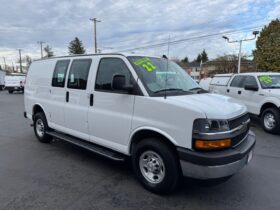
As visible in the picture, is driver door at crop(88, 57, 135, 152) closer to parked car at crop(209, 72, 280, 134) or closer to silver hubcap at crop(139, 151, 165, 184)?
silver hubcap at crop(139, 151, 165, 184)

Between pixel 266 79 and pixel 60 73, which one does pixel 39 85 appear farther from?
pixel 266 79

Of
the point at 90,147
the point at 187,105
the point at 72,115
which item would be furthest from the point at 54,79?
the point at 187,105

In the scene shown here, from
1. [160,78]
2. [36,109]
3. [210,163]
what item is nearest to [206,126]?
[210,163]

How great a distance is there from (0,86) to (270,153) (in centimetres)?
3552

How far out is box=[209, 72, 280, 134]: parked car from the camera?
695 cm

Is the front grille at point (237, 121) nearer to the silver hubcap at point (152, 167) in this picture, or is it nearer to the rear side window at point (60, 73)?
the silver hubcap at point (152, 167)

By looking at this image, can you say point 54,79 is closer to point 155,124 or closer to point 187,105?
point 155,124

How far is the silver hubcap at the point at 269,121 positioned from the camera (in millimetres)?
6976

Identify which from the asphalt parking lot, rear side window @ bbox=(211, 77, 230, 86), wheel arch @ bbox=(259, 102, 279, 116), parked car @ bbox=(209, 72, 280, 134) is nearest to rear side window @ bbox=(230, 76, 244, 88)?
parked car @ bbox=(209, 72, 280, 134)

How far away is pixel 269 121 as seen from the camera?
711cm

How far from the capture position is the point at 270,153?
5.28 metres

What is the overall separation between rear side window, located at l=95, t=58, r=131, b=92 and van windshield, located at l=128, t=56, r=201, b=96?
0.61ft

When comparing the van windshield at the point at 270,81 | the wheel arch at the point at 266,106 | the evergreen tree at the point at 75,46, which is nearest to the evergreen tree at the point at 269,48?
the van windshield at the point at 270,81

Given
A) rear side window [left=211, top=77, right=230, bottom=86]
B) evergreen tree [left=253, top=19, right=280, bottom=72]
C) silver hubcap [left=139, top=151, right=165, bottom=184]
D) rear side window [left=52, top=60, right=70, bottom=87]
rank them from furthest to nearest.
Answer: evergreen tree [left=253, top=19, right=280, bottom=72], rear side window [left=211, top=77, right=230, bottom=86], rear side window [left=52, top=60, right=70, bottom=87], silver hubcap [left=139, top=151, right=165, bottom=184]
